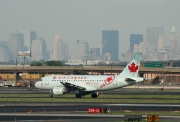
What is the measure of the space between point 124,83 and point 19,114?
4350 cm

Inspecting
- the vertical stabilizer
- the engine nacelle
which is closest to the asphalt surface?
the engine nacelle

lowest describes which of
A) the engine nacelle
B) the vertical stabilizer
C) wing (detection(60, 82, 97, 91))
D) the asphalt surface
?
the asphalt surface

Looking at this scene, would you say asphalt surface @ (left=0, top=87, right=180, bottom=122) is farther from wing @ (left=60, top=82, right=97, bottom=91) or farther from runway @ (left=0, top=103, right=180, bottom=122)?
wing @ (left=60, top=82, right=97, bottom=91)

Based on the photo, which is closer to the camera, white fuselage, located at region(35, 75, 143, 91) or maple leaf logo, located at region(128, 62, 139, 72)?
white fuselage, located at region(35, 75, 143, 91)

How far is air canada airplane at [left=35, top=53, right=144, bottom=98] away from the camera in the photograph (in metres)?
118

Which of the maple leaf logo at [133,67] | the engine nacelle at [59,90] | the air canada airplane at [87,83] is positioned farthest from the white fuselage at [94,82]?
the maple leaf logo at [133,67]

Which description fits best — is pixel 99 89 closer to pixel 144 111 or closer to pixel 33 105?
pixel 33 105

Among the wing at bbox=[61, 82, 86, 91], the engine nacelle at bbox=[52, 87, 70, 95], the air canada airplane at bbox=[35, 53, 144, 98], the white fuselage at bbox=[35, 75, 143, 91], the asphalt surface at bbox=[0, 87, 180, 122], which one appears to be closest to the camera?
the asphalt surface at bbox=[0, 87, 180, 122]

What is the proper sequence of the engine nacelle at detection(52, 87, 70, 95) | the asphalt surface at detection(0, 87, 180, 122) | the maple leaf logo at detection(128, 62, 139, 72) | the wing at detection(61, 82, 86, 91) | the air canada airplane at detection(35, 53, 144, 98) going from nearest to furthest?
the asphalt surface at detection(0, 87, 180, 122), the engine nacelle at detection(52, 87, 70, 95), the wing at detection(61, 82, 86, 91), the air canada airplane at detection(35, 53, 144, 98), the maple leaf logo at detection(128, 62, 139, 72)

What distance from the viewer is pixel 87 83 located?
119688 mm

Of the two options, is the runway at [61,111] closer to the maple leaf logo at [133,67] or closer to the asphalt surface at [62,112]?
the asphalt surface at [62,112]

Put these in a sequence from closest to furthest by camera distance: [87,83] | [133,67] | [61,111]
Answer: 1. [61,111]
2. [87,83]
3. [133,67]

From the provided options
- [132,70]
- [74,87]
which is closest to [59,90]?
[74,87]

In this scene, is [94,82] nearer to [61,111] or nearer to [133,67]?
[133,67]
